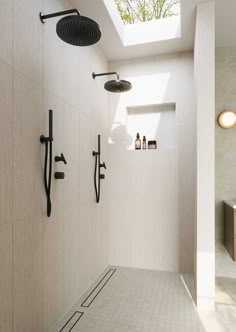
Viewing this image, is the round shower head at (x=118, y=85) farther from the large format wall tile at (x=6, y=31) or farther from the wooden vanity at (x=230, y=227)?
the wooden vanity at (x=230, y=227)

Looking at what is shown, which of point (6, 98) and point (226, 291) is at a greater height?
point (6, 98)

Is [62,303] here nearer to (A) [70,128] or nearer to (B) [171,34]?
(A) [70,128]

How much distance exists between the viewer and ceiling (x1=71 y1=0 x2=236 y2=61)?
2.22 meters

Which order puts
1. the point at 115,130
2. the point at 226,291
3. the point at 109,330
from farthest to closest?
the point at 115,130 → the point at 226,291 → the point at 109,330

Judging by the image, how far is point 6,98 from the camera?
4.52ft

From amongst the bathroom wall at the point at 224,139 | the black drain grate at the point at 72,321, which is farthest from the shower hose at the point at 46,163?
the bathroom wall at the point at 224,139

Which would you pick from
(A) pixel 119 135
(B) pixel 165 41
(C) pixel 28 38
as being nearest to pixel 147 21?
(B) pixel 165 41

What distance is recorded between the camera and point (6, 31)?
1.38 metres

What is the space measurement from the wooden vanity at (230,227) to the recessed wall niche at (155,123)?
98 centimetres

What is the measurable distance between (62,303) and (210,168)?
167 cm

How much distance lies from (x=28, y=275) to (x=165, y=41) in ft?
8.75

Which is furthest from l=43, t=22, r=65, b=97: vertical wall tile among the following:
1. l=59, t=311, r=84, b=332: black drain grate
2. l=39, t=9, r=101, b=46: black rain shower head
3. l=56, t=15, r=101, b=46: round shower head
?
l=59, t=311, r=84, b=332: black drain grate

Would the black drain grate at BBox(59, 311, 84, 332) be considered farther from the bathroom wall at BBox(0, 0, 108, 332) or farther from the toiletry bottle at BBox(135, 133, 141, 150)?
the toiletry bottle at BBox(135, 133, 141, 150)

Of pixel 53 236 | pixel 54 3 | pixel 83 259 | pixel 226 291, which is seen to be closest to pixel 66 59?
pixel 54 3
